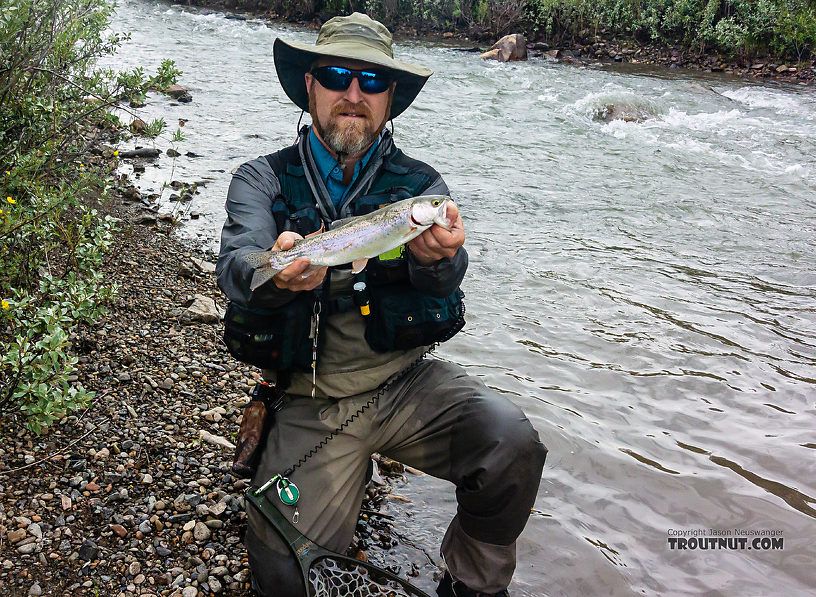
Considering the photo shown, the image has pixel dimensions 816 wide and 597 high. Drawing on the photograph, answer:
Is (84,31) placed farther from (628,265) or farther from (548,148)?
(548,148)

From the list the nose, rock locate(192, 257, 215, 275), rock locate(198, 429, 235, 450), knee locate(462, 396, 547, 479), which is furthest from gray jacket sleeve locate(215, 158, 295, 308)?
rock locate(192, 257, 215, 275)

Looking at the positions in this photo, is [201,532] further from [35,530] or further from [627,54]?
[627,54]

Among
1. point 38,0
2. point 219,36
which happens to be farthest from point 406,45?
point 38,0

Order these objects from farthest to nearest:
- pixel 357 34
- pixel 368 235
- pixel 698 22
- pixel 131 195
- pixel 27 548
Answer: pixel 698 22 < pixel 131 195 < pixel 357 34 < pixel 27 548 < pixel 368 235

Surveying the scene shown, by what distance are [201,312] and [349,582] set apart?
125 inches

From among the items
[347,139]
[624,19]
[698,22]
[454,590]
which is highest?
[698,22]

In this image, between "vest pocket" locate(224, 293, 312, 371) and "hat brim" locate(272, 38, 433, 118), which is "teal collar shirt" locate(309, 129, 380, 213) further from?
"vest pocket" locate(224, 293, 312, 371)

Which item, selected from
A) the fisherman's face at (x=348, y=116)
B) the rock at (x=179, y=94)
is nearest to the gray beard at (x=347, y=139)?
the fisherman's face at (x=348, y=116)

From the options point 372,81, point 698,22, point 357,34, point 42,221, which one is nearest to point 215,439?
point 42,221

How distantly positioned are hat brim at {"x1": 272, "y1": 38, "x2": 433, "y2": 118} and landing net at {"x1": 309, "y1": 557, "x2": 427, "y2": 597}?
2690 millimetres

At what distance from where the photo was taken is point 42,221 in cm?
465

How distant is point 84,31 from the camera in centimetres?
639

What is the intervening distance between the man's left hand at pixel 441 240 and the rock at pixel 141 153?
27.6ft

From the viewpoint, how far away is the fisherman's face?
12.7 ft
